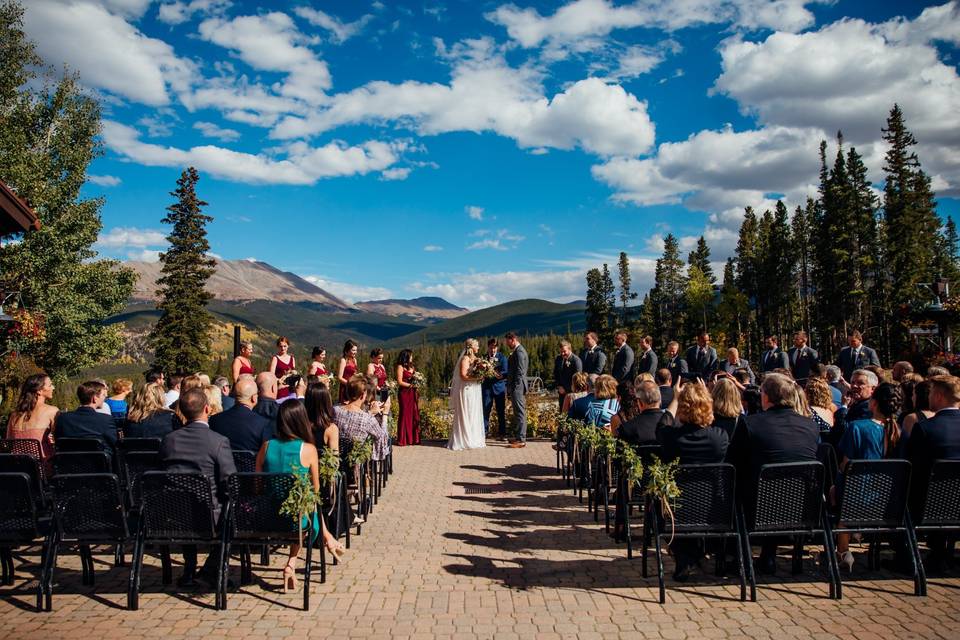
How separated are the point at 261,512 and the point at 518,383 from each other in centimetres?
971

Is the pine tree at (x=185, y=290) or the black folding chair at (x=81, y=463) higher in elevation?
the pine tree at (x=185, y=290)

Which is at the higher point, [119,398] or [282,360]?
[282,360]

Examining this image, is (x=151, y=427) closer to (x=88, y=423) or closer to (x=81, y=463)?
(x=88, y=423)

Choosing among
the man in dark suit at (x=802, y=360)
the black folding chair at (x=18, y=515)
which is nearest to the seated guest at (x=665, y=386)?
Answer: the man in dark suit at (x=802, y=360)

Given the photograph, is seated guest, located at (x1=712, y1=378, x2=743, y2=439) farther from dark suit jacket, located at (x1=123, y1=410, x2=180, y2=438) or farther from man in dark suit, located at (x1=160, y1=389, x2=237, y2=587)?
dark suit jacket, located at (x1=123, y1=410, x2=180, y2=438)

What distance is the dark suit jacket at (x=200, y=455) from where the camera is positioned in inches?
216

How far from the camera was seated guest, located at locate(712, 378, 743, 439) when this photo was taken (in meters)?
6.25

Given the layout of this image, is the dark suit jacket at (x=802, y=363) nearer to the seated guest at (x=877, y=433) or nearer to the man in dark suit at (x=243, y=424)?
the seated guest at (x=877, y=433)

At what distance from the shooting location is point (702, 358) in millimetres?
14305

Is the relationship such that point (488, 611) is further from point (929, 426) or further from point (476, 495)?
point (476, 495)

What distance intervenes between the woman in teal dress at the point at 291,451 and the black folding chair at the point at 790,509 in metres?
3.69

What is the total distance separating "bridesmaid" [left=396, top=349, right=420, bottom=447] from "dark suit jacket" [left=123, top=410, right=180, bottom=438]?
268 inches

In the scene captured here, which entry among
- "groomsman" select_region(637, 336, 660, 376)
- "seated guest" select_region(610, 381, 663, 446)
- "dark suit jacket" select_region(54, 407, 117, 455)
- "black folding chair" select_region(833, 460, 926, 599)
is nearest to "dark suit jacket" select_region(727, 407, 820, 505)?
"black folding chair" select_region(833, 460, 926, 599)

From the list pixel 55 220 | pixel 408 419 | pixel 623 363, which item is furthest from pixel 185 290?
pixel 623 363
